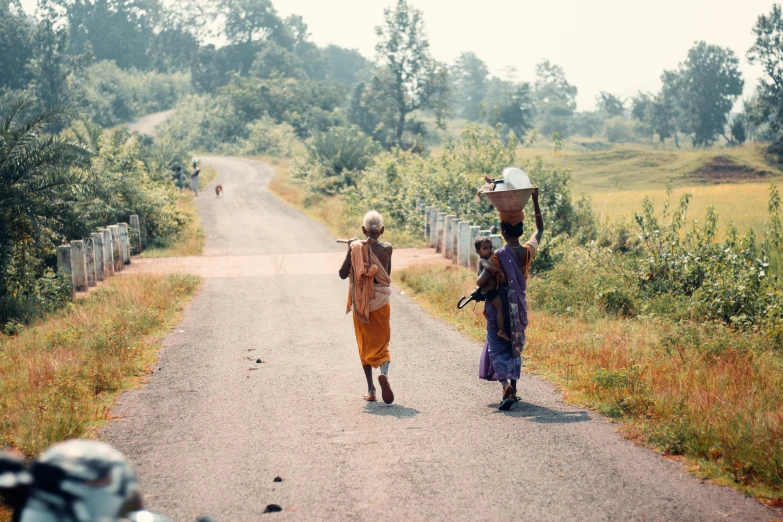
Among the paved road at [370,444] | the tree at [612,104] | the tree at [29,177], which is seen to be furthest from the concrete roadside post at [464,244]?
the tree at [612,104]

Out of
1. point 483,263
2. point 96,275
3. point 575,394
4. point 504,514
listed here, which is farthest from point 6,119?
point 504,514

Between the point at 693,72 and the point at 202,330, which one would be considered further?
the point at 693,72

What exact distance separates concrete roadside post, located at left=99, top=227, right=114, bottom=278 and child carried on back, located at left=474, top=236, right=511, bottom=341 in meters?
11.2

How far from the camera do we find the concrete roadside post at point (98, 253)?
1592cm

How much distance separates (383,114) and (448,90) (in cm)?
570

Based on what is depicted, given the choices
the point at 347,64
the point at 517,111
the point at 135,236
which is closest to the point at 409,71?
the point at 517,111

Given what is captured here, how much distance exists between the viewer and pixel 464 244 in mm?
17453

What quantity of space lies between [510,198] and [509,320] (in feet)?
3.66

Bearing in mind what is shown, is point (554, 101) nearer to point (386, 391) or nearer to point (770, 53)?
point (770, 53)

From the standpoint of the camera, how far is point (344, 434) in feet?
21.9

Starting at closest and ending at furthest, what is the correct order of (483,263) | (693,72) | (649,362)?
(483,263) < (649,362) < (693,72)

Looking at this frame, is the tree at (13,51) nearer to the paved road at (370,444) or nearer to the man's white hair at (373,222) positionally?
the paved road at (370,444)

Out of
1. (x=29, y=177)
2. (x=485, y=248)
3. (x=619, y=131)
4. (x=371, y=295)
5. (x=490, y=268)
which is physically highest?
(x=619, y=131)

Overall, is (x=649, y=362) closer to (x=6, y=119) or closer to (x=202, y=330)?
(x=202, y=330)
